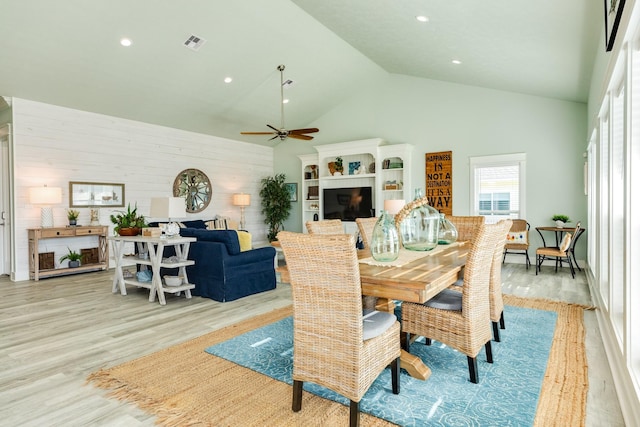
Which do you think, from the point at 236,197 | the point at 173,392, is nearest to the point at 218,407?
the point at 173,392

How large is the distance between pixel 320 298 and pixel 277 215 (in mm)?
7544

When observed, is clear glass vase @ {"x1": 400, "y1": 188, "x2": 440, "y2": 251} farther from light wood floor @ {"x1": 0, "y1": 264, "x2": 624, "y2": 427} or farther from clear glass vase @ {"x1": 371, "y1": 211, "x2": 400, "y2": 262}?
light wood floor @ {"x1": 0, "y1": 264, "x2": 624, "y2": 427}

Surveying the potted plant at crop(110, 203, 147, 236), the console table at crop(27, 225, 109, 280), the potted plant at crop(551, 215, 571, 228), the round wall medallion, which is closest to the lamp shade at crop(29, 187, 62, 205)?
the console table at crop(27, 225, 109, 280)

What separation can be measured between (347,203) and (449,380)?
6.36 metres

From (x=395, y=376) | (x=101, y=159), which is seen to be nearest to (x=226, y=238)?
(x=395, y=376)

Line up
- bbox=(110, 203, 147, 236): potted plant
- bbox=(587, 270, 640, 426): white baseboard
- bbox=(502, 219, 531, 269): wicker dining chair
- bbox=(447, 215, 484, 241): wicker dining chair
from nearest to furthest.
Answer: bbox=(587, 270, 640, 426): white baseboard
bbox=(447, 215, 484, 241): wicker dining chair
bbox=(110, 203, 147, 236): potted plant
bbox=(502, 219, 531, 269): wicker dining chair

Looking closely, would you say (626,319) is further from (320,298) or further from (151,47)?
(151,47)

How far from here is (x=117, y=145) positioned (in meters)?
6.65

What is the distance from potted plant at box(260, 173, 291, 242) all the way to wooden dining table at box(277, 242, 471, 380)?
21.6 ft

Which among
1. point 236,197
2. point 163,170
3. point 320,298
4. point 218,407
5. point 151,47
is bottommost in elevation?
point 218,407

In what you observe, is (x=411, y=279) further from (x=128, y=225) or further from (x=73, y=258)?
(x=73, y=258)

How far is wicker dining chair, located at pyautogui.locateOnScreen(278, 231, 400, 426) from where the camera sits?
68.3 inches

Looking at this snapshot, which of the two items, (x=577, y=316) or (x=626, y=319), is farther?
(x=577, y=316)

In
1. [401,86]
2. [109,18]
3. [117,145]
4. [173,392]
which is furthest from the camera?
[401,86]
